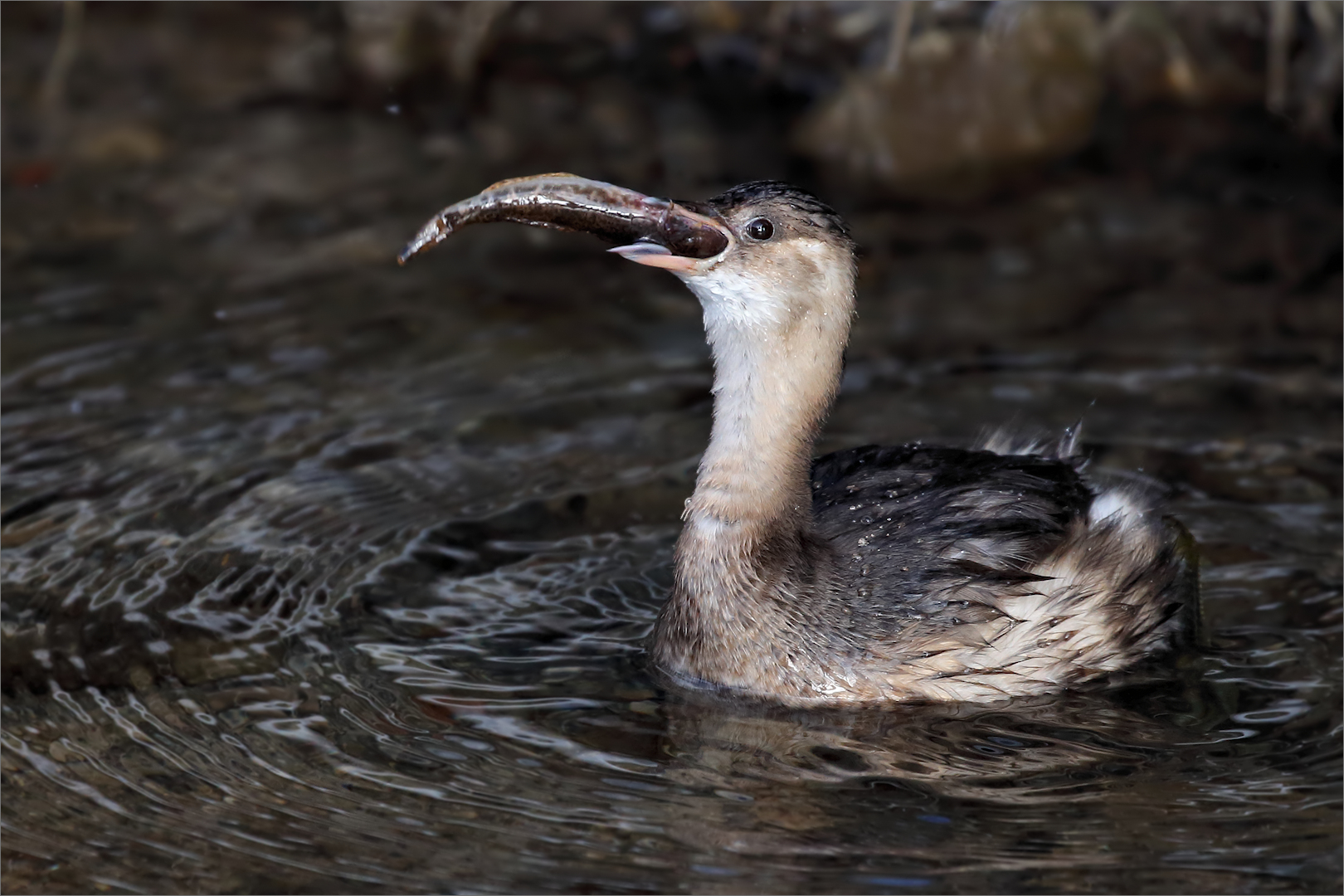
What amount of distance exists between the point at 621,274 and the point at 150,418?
97.4 inches

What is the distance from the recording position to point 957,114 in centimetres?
963

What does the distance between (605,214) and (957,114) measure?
15.8ft

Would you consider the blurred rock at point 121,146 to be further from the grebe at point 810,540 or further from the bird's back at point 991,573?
the bird's back at point 991,573

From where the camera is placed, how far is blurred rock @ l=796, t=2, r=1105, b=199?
9539 mm

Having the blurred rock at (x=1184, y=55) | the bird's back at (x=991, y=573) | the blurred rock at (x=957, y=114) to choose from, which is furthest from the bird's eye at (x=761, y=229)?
the blurred rock at (x=1184, y=55)

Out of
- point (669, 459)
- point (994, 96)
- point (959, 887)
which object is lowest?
point (959, 887)

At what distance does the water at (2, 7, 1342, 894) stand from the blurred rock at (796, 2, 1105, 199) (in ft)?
1.08

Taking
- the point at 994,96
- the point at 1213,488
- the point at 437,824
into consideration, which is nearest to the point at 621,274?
the point at 994,96

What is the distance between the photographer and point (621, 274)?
338 inches

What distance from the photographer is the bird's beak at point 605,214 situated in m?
5.23

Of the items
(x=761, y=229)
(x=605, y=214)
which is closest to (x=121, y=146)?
(x=605, y=214)

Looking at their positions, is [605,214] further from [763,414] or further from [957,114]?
[957,114]

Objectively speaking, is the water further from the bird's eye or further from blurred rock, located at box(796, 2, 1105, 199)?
the bird's eye

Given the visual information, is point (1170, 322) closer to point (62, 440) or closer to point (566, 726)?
point (566, 726)
